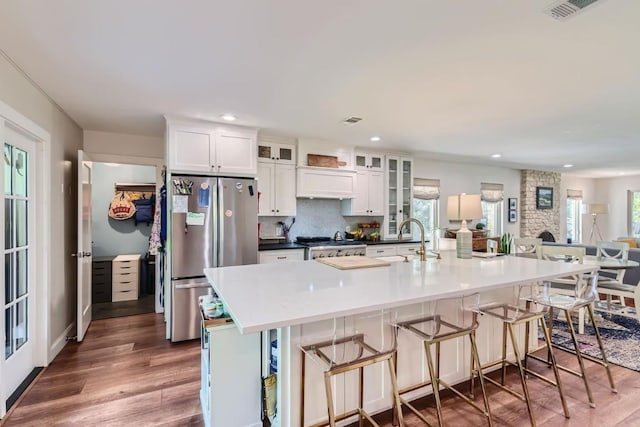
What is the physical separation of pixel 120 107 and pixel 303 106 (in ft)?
5.71

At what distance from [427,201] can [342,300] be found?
516cm

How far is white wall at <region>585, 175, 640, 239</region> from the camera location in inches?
333

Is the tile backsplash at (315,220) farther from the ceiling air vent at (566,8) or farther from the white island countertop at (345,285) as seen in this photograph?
the ceiling air vent at (566,8)

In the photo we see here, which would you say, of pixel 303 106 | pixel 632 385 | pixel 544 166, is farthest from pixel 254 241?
pixel 544 166

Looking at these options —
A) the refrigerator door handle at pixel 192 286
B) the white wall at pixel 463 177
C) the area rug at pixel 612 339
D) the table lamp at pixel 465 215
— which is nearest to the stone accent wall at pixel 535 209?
the white wall at pixel 463 177

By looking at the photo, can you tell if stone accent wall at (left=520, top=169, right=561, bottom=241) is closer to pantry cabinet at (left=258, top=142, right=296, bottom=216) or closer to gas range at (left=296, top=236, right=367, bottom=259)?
gas range at (left=296, top=236, right=367, bottom=259)

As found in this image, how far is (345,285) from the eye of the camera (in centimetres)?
177

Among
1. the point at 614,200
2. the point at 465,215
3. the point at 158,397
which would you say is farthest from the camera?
the point at 614,200

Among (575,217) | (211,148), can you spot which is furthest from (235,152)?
(575,217)

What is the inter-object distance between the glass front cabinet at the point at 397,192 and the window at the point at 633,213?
7.34 m

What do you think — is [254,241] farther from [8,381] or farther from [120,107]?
[8,381]

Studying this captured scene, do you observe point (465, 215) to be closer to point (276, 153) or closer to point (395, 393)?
point (395, 393)

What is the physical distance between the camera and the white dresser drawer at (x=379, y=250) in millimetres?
4539

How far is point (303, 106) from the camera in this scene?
3.01 m
